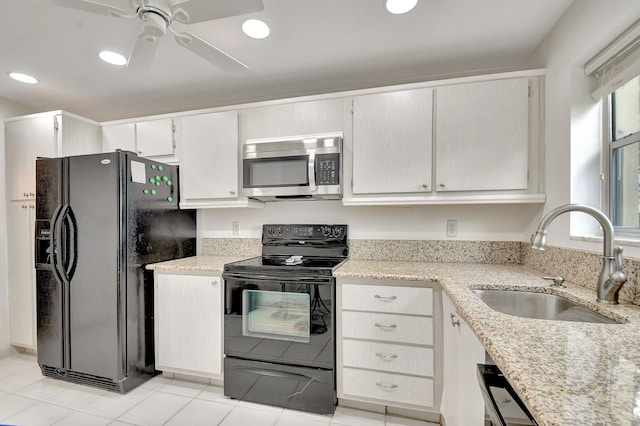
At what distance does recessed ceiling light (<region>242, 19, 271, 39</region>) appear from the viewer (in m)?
1.60

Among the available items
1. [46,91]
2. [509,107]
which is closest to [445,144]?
[509,107]

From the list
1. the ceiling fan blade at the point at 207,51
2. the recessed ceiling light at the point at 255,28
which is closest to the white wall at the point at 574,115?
the recessed ceiling light at the point at 255,28

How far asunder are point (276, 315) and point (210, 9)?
66.4 inches

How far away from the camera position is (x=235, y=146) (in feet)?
7.29

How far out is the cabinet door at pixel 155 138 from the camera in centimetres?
238

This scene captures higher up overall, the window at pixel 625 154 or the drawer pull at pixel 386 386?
the window at pixel 625 154

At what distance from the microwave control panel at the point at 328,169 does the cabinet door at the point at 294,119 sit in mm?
214

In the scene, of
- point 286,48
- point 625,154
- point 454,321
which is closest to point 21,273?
point 286,48

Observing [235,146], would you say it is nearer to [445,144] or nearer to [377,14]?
[377,14]

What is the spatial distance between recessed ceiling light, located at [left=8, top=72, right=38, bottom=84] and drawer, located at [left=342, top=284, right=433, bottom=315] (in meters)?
2.92

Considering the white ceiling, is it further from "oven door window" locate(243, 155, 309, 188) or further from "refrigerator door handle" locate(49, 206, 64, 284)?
"refrigerator door handle" locate(49, 206, 64, 284)

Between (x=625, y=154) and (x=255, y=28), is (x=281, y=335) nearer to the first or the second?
(x=255, y=28)

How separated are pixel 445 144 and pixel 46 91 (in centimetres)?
335

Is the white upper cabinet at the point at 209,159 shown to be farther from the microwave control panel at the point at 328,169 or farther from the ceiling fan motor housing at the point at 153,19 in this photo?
the ceiling fan motor housing at the point at 153,19
